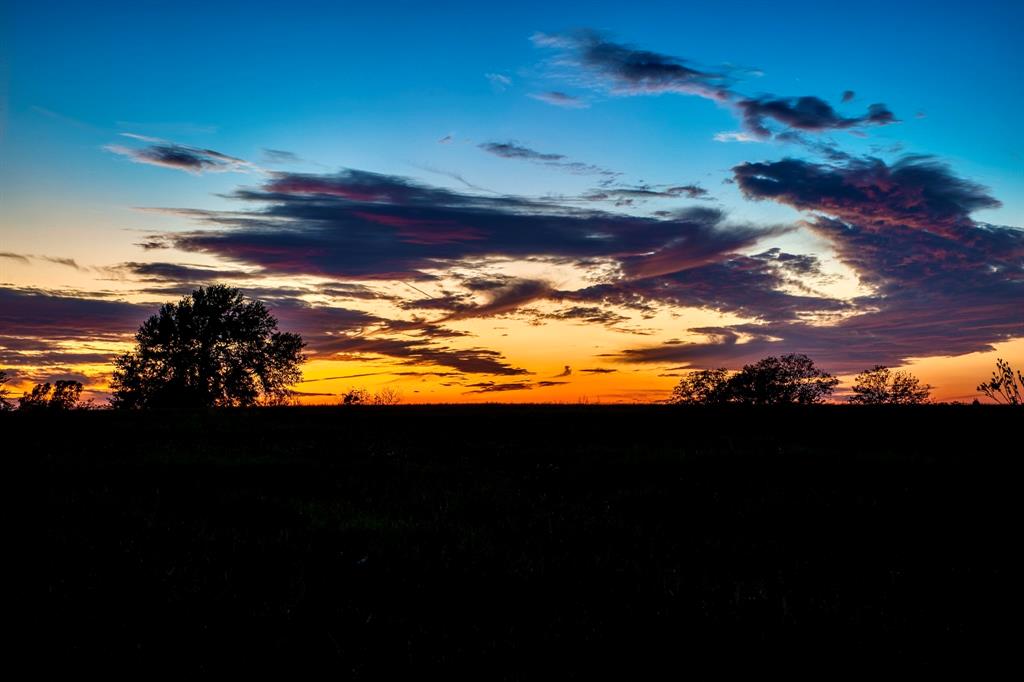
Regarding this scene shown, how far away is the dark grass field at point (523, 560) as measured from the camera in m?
6.08

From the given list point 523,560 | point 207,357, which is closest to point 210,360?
point 207,357

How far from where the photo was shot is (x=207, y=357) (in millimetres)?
60625

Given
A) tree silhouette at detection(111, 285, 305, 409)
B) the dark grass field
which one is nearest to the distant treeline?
tree silhouette at detection(111, 285, 305, 409)

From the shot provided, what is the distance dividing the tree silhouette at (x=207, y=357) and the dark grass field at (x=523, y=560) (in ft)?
144

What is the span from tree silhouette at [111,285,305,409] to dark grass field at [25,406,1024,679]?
43789mm

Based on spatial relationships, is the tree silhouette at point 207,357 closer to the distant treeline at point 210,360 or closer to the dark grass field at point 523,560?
the distant treeline at point 210,360

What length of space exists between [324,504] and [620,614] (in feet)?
23.4

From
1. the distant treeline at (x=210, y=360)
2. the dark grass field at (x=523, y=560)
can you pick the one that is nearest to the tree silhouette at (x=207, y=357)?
the distant treeline at (x=210, y=360)

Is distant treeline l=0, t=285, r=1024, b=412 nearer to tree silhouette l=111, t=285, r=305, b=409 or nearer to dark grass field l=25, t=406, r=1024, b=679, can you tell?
tree silhouette l=111, t=285, r=305, b=409

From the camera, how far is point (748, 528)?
10859 millimetres

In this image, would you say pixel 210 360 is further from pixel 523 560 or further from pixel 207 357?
pixel 523 560

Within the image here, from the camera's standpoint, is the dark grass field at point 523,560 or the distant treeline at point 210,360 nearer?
the dark grass field at point 523,560

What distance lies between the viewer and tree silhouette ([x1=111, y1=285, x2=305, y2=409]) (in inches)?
2341

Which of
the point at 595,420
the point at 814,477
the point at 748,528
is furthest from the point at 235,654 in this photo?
the point at 595,420
